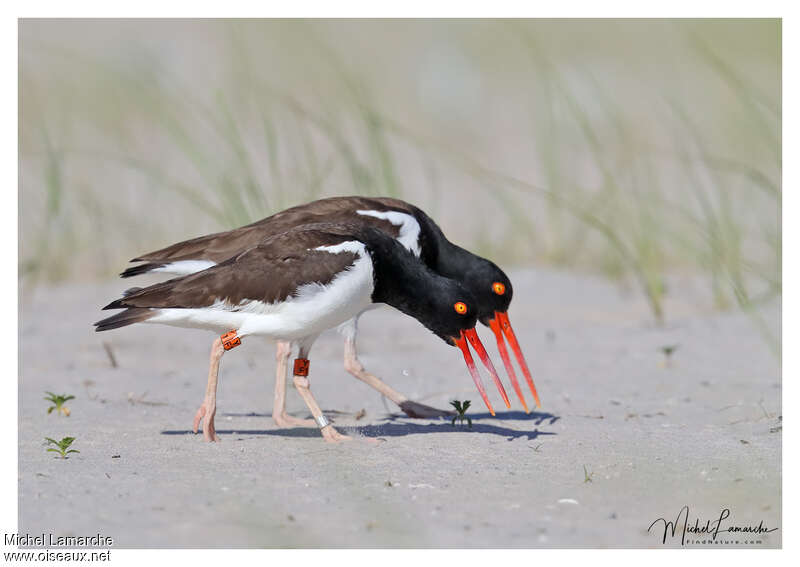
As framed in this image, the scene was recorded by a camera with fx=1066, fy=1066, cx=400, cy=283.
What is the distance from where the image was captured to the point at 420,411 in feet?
22.7

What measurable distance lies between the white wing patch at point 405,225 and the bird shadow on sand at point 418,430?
1.21 metres

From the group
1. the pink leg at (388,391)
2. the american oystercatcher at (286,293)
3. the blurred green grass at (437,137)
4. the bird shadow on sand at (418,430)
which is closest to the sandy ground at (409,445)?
the bird shadow on sand at (418,430)

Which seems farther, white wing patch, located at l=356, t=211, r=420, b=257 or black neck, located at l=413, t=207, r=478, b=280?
black neck, located at l=413, t=207, r=478, b=280

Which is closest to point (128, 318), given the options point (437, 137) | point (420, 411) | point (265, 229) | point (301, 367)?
point (301, 367)

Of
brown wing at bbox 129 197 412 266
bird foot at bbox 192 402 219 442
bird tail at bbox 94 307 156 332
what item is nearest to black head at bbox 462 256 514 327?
brown wing at bbox 129 197 412 266

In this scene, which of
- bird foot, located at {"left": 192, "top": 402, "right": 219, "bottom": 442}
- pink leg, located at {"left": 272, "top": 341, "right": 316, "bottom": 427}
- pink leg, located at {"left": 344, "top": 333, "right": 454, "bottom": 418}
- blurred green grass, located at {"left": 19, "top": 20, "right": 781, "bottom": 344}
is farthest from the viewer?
blurred green grass, located at {"left": 19, "top": 20, "right": 781, "bottom": 344}

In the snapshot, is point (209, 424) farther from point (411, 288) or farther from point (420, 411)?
point (420, 411)

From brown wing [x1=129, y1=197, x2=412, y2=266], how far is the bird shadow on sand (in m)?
1.19

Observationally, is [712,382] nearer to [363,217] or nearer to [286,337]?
[363,217]

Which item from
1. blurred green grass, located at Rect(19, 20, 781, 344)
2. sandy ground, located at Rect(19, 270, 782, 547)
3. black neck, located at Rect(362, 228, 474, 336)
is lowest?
sandy ground, located at Rect(19, 270, 782, 547)

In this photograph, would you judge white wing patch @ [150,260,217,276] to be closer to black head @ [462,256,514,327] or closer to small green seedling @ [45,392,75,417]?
small green seedling @ [45,392,75,417]

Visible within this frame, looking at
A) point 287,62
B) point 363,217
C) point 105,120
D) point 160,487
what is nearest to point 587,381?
point 363,217

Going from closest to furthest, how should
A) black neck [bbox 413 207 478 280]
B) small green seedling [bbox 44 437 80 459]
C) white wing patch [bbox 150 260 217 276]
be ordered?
1. small green seedling [bbox 44 437 80 459]
2. white wing patch [bbox 150 260 217 276]
3. black neck [bbox 413 207 478 280]

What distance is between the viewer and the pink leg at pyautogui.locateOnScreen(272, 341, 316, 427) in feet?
21.6
